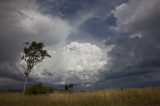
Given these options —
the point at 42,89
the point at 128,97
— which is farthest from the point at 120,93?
the point at 42,89

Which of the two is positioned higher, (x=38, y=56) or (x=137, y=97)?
(x=38, y=56)

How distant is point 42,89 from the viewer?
37969mm

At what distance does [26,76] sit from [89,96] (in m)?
27.5

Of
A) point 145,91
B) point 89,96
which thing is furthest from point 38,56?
point 145,91

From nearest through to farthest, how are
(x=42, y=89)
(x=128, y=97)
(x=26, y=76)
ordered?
(x=128, y=97) → (x=42, y=89) → (x=26, y=76)

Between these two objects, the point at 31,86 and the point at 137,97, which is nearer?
the point at 137,97

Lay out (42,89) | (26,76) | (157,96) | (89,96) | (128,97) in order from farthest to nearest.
Answer: (26,76)
(42,89)
(89,96)
(128,97)
(157,96)

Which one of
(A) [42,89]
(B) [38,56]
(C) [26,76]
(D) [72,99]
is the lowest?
(D) [72,99]

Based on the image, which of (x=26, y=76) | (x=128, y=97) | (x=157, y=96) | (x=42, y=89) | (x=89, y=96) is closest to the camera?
(x=157, y=96)

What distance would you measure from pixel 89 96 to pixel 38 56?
28.0 metres

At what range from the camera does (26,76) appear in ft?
151

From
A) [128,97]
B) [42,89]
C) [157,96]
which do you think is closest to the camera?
[157,96]

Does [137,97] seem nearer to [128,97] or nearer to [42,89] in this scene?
[128,97]

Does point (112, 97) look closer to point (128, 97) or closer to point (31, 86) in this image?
point (128, 97)
